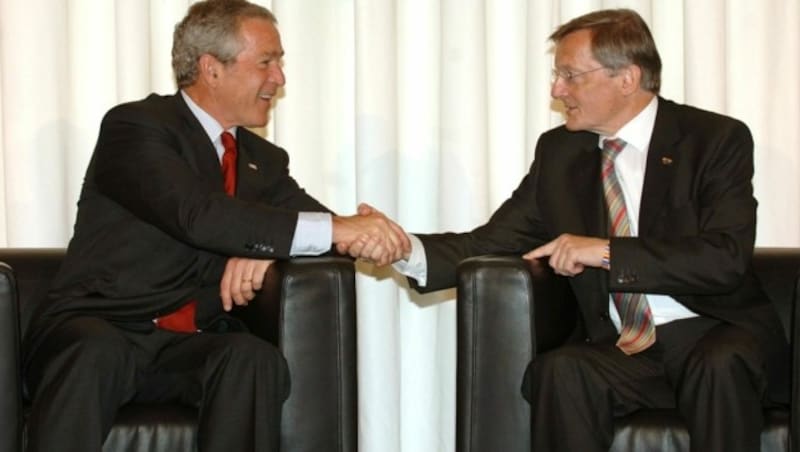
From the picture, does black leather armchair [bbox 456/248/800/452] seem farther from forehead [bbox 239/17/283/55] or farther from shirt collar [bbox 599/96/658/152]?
forehead [bbox 239/17/283/55]

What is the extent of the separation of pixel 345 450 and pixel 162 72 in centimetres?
168

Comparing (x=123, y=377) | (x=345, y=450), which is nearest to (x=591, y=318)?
(x=345, y=450)

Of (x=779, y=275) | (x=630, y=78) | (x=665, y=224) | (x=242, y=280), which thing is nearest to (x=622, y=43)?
(x=630, y=78)

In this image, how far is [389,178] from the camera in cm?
432

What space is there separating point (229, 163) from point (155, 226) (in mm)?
339

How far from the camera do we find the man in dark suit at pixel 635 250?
122 inches

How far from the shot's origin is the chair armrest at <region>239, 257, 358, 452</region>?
3.15 meters

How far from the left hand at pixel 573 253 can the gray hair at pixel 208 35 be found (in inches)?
42.2

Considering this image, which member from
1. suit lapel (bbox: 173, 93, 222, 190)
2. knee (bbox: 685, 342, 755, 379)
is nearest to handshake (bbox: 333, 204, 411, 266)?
suit lapel (bbox: 173, 93, 222, 190)

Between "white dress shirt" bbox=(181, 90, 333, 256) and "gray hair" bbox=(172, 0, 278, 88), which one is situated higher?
"gray hair" bbox=(172, 0, 278, 88)

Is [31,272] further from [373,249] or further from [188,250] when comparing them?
[373,249]

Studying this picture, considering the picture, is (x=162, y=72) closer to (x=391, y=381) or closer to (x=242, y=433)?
(x=391, y=381)

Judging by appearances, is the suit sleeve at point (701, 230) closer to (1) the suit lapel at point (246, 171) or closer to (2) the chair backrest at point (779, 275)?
(2) the chair backrest at point (779, 275)

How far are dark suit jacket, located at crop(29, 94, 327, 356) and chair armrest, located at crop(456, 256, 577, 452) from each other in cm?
53
